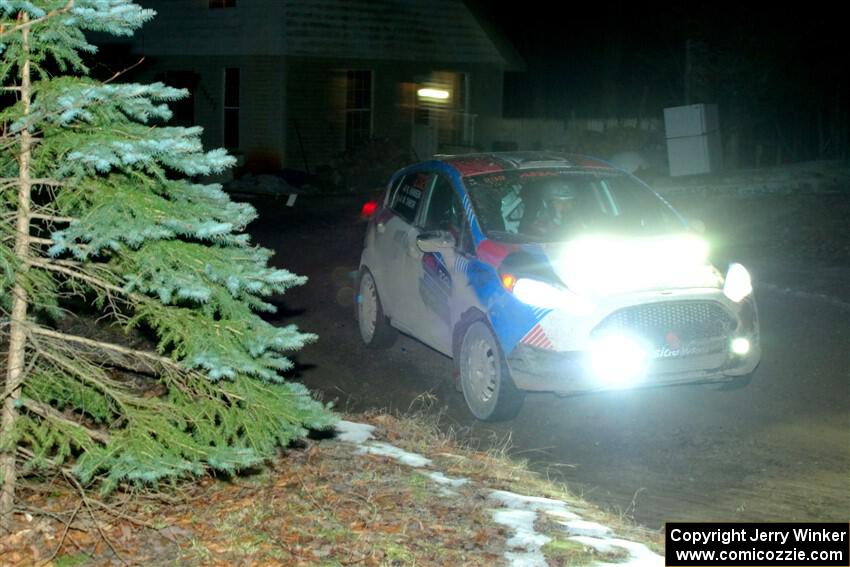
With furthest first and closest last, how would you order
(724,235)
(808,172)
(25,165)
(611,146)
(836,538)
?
(611,146) → (808,172) → (724,235) → (836,538) → (25,165)

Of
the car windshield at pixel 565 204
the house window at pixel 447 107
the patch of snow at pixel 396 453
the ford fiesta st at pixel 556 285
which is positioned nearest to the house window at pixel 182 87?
the house window at pixel 447 107

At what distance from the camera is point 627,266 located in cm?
863

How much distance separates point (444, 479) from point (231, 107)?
22.8 meters

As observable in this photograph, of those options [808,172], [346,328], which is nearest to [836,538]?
[346,328]

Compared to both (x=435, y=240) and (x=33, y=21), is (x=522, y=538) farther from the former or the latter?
(x=435, y=240)

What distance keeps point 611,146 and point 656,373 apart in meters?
19.0

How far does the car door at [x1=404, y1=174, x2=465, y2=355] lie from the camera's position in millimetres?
9445

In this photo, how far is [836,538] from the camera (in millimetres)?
6199

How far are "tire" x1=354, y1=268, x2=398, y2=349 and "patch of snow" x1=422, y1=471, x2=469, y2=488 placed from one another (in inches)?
166

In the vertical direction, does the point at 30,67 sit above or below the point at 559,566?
above

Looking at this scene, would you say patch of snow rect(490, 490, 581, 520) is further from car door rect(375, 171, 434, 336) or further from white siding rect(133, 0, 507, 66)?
white siding rect(133, 0, 507, 66)

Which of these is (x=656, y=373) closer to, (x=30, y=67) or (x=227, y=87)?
(x=30, y=67)

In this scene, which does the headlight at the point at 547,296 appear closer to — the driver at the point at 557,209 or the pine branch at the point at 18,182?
the driver at the point at 557,209

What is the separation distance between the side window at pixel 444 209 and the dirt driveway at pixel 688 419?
1.31m
